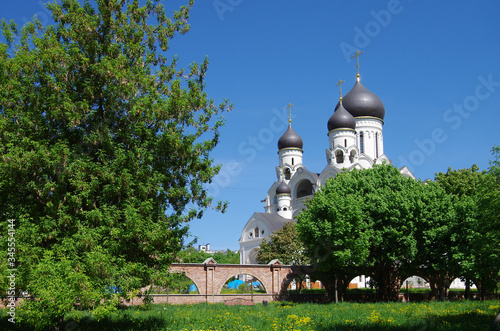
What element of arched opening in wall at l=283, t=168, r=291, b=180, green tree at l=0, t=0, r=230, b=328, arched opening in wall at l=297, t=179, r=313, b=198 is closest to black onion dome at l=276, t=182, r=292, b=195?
arched opening in wall at l=297, t=179, r=313, b=198

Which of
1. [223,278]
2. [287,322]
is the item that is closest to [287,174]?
[223,278]

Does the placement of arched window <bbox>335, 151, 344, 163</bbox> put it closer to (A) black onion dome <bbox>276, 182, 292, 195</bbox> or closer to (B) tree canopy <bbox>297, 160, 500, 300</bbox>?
(A) black onion dome <bbox>276, 182, 292, 195</bbox>

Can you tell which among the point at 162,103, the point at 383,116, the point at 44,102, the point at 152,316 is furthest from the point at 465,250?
the point at 383,116

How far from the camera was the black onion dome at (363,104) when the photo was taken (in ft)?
194

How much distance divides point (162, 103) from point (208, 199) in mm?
3036

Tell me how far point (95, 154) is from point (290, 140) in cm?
5158

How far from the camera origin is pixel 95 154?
43.9 ft

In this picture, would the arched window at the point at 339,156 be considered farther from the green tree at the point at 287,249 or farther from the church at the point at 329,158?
the green tree at the point at 287,249

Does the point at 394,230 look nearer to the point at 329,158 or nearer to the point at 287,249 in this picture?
the point at 287,249

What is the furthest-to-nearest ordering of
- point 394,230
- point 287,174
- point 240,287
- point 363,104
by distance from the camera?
point 287,174 < point 363,104 < point 240,287 < point 394,230

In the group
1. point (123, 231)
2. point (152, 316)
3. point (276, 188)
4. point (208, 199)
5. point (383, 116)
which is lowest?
point (152, 316)

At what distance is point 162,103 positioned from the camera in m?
13.4

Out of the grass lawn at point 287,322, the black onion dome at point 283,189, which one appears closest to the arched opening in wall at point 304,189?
the black onion dome at point 283,189

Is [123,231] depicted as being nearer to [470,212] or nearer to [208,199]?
[208,199]
